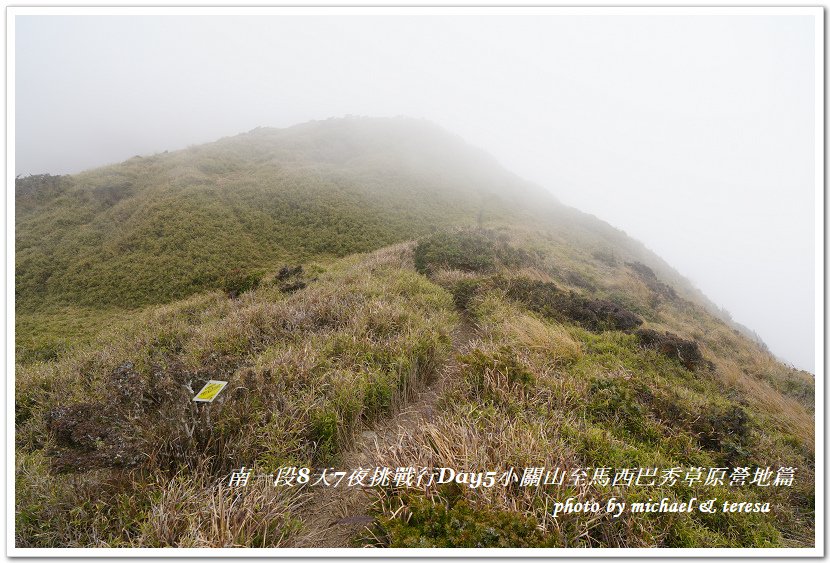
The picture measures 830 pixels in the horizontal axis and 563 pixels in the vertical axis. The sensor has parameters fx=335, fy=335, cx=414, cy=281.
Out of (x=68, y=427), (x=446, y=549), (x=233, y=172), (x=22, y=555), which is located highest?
(x=233, y=172)

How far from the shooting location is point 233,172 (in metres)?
30.7

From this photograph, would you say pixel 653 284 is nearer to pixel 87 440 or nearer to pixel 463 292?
pixel 463 292

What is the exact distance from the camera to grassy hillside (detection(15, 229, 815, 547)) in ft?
8.96

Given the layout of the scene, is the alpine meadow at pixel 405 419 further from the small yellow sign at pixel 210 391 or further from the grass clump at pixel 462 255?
the small yellow sign at pixel 210 391

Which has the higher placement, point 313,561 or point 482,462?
point 482,462

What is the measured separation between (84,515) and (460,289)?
27.6ft

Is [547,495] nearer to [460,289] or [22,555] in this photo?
[22,555]

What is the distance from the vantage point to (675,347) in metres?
7.36

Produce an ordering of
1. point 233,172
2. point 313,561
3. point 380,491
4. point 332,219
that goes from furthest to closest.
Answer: point 233,172
point 332,219
point 380,491
point 313,561

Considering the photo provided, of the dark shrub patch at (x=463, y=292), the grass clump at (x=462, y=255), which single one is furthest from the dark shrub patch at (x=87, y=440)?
the grass clump at (x=462, y=255)

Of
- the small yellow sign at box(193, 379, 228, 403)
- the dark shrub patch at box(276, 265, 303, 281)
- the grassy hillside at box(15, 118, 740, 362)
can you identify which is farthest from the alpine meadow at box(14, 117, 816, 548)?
the grassy hillside at box(15, 118, 740, 362)

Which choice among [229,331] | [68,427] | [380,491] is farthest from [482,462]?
[229,331]

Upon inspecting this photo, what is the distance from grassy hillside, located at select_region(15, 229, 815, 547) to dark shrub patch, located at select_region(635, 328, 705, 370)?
5 cm

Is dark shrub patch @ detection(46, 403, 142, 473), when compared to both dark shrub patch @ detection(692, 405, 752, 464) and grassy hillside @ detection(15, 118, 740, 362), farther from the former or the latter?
grassy hillside @ detection(15, 118, 740, 362)
